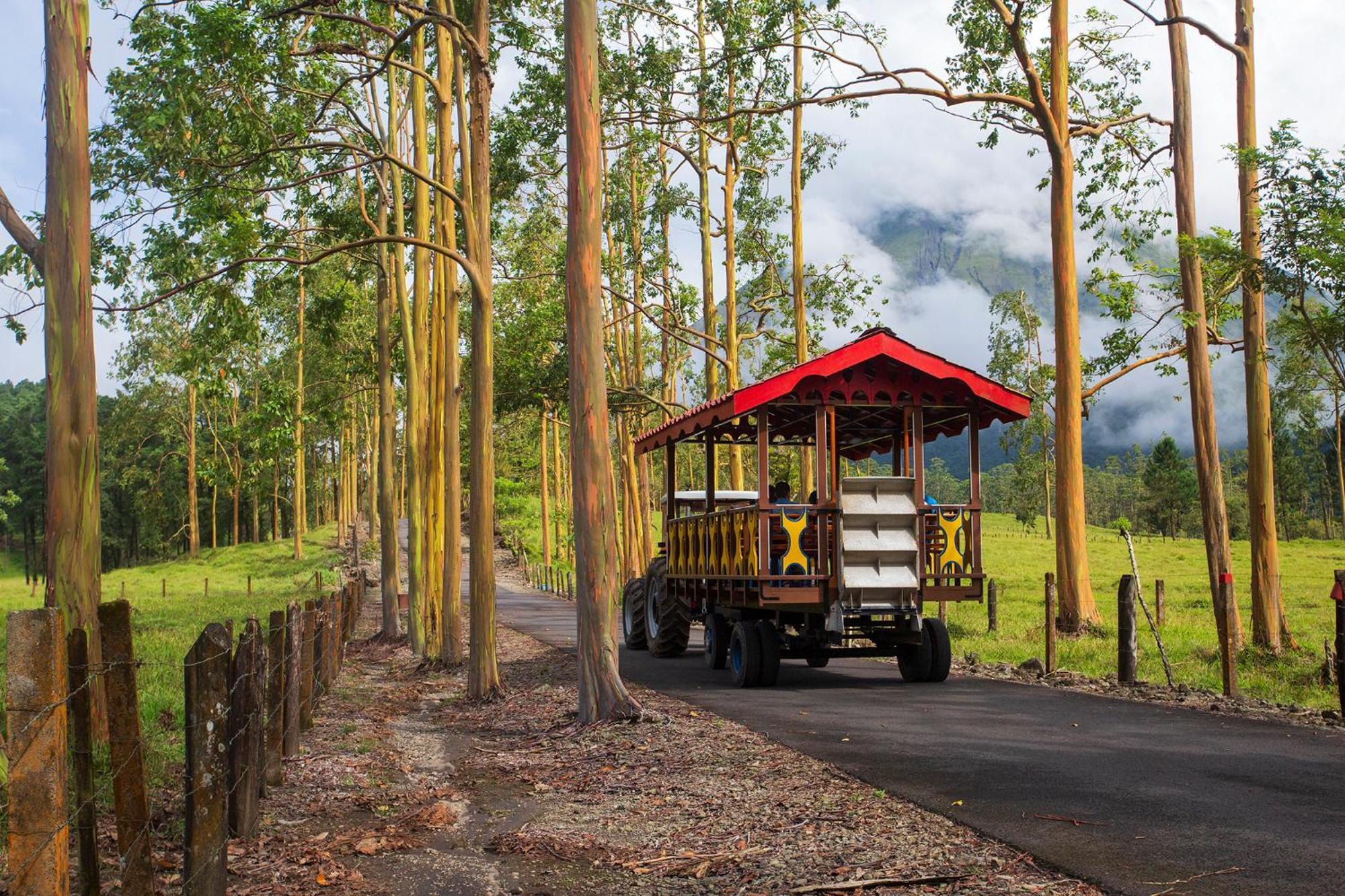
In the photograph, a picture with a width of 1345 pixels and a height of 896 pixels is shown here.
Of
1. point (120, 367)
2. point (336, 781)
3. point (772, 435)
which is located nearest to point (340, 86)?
point (772, 435)

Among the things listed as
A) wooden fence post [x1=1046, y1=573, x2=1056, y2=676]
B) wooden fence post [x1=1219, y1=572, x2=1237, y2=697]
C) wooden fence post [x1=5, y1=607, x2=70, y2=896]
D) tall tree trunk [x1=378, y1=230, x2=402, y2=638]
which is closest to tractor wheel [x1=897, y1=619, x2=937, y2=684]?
wooden fence post [x1=1046, y1=573, x2=1056, y2=676]

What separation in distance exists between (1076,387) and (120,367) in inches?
2211

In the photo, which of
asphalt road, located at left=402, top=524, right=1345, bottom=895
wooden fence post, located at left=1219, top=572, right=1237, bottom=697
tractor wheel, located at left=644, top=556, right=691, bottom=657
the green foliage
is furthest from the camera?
the green foliage

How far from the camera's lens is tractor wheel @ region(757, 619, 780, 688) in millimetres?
14539

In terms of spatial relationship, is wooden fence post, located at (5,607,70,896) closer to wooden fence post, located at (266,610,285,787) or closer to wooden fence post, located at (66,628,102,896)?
wooden fence post, located at (66,628,102,896)

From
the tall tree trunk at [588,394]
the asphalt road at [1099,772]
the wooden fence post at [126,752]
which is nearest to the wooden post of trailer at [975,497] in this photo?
the asphalt road at [1099,772]

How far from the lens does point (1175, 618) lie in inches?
1026

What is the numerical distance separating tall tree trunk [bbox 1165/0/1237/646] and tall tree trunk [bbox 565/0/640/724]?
395 inches

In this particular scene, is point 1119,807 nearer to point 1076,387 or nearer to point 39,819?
point 39,819

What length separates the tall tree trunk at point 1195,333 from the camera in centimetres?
1827

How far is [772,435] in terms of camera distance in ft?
63.9

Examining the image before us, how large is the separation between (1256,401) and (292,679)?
15.2 m

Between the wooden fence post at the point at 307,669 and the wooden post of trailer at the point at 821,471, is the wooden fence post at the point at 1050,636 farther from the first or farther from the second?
the wooden fence post at the point at 307,669

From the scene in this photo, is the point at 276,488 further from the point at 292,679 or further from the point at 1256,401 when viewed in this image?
the point at 292,679
